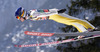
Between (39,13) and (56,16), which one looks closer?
(39,13)

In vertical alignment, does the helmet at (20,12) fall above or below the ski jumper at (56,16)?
above

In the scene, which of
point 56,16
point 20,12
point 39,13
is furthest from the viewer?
point 56,16

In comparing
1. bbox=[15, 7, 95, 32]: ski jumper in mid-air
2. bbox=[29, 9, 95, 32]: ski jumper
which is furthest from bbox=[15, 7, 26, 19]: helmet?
bbox=[29, 9, 95, 32]: ski jumper

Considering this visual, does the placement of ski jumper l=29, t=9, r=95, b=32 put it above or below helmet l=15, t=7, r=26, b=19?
below

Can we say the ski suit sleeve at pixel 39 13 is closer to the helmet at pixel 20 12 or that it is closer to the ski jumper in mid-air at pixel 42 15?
the ski jumper in mid-air at pixel 42 15

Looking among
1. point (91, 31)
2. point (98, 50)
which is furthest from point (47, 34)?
point (98, 50)

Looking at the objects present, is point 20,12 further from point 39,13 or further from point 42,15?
point 42,15

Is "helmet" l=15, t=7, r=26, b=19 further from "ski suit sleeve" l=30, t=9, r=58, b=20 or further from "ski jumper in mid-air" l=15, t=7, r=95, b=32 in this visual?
"ski suit sleeve" l=30, t=9, r=58, b=20

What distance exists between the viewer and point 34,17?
9.11m

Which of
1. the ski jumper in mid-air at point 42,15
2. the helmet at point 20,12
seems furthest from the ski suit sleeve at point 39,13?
the helmet at point 20,12

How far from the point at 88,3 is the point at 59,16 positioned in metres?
5.89

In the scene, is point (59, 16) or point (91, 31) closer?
point (59, 16)

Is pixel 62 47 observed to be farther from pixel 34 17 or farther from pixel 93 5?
pixel 34 17

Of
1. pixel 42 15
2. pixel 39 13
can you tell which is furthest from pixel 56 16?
pixel 39 13
